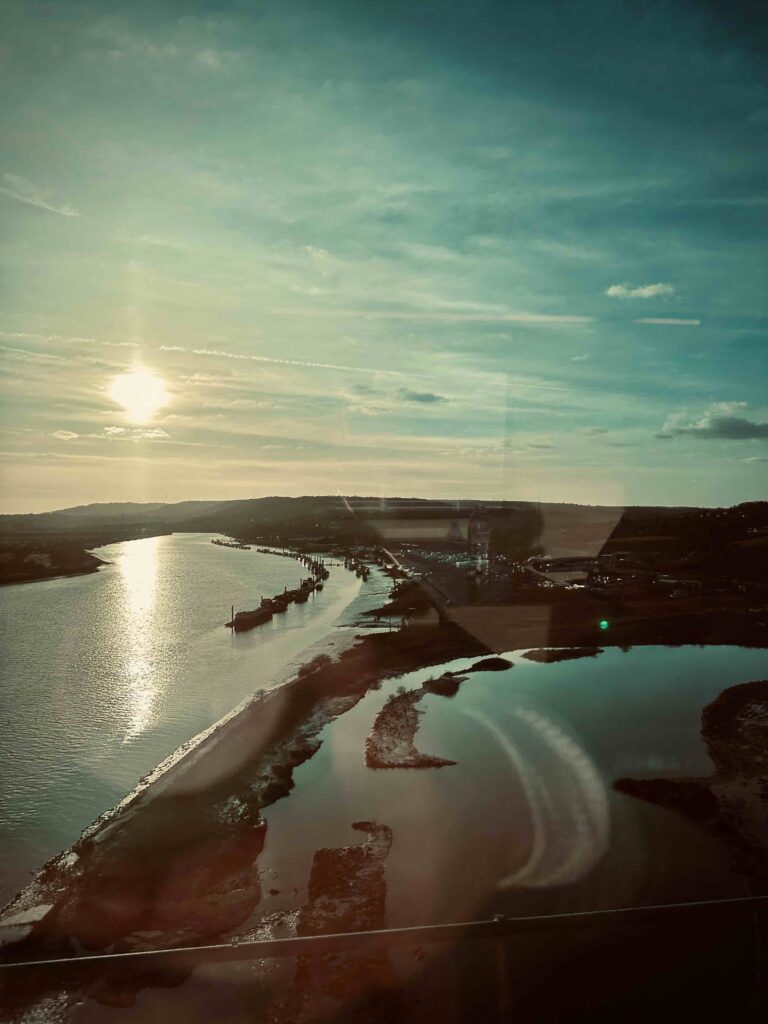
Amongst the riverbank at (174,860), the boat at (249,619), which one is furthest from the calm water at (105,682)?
the riverbank at (174,860)

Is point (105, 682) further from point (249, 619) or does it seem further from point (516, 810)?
point (516, 810)

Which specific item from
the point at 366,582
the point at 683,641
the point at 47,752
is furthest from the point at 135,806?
the point at 366,582

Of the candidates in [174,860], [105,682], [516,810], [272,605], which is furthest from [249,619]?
[174,860]

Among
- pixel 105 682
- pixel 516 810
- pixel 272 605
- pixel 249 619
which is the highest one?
pixel 516 810

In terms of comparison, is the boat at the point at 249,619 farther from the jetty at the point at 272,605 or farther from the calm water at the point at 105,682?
the calm water at the point at 105,682

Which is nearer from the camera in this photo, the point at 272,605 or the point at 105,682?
the point at 105,682

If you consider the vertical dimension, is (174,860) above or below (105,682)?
above

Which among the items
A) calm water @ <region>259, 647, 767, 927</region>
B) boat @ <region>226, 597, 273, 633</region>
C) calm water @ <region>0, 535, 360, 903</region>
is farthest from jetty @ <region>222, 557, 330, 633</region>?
calm water @ <region>259, 647, 767, 927</region>

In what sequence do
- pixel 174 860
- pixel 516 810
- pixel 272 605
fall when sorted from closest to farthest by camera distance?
pixel 174 860
pixel 516 810
pixel 272 605

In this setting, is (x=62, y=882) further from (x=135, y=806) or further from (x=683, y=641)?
(x=683, y=641)
